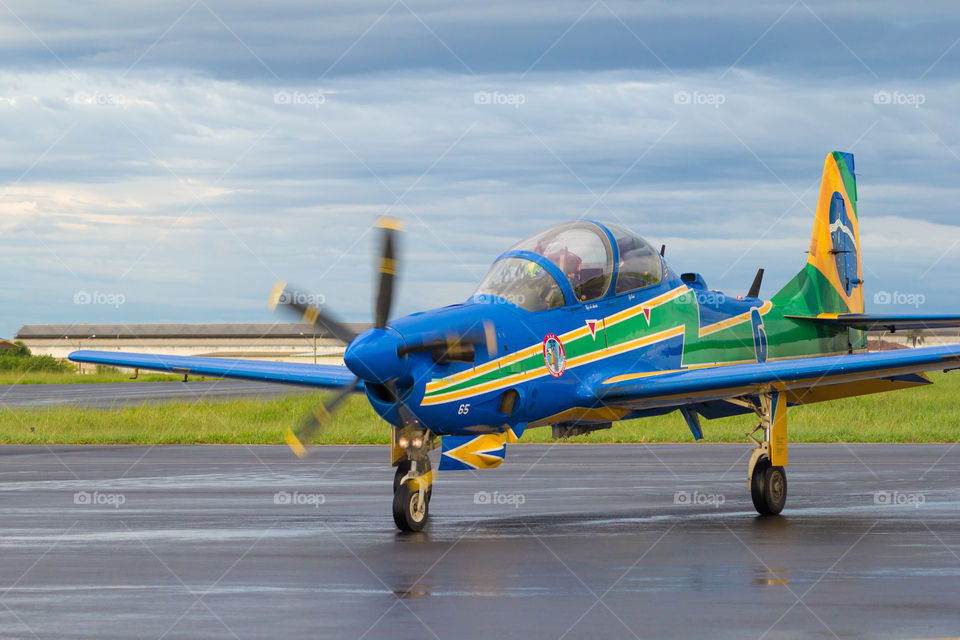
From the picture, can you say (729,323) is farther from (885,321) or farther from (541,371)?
(541,371)

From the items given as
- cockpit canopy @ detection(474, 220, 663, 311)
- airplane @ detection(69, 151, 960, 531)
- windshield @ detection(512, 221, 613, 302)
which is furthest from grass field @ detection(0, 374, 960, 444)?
windshield @ detection(512, 221, 613, 302)

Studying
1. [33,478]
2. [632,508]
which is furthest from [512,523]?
[33,478]

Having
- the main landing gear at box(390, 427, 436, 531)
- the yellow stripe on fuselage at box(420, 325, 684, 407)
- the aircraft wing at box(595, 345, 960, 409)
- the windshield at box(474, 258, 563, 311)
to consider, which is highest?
the windshield at box(474, 258, 563, 311)

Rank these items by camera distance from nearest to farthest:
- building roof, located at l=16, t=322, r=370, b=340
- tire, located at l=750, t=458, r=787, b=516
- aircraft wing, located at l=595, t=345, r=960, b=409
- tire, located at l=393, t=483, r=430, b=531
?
tire, located at l=393, t=483, r=430, b=531 < aircraft wing, located at l=595, t=345, r=960, b=409 < tire, located at l=750, t=458, r=787, b=516 < building roof, located at l=16, t=322, r=370, b=340

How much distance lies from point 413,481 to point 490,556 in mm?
2737

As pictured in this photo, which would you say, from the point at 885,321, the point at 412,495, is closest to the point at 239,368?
the point at 412,495

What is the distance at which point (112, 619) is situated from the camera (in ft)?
29.1

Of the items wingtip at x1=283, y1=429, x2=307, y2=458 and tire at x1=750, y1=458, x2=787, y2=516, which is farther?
tire at x1=750, y1=458, x2=787, y2=516

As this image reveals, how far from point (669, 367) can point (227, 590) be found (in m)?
9.29

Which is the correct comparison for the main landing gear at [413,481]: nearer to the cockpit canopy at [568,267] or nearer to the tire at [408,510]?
the tire at [408,510]

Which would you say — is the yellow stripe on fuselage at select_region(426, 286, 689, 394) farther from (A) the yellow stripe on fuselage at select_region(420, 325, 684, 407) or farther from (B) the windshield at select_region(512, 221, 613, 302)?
(B) the windshield at select_region(512, 221, 613, 302)

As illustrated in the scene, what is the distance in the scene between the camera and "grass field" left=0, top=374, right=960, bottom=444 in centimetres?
3288

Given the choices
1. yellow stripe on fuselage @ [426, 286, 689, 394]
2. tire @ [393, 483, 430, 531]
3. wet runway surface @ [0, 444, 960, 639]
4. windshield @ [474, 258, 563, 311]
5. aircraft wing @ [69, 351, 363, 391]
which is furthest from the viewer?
aircraft wing @ [69, 351, 363, 391]

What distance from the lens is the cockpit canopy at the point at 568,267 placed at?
15.8 metres
